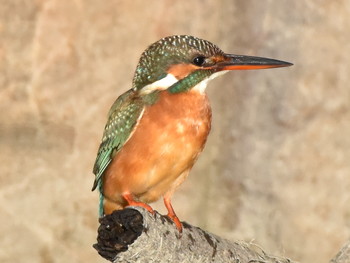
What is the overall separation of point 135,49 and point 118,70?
0.50 ft

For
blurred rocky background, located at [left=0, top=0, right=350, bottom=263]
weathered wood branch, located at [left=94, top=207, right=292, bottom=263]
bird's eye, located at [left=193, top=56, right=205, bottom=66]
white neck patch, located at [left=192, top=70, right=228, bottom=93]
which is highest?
blurred rocky background, located at [left=0, top=0, right=350, bottom=263]

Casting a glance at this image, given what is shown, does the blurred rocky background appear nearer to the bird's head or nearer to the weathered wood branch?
the bird's head

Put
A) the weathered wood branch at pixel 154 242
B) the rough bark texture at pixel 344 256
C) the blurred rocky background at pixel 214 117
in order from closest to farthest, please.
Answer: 1. the weathered wood branch at pixel 154 242
2. the rough bark texture at pixel 344 256
3. the blurred rocky background at pixel 214 117

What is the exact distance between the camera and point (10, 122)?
5340mm

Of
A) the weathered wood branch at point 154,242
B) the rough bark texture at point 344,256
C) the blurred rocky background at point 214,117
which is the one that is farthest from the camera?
the blurred rocky background at point 214,117

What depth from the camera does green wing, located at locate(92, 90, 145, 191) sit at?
11.3ft

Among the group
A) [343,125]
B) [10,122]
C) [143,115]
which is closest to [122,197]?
[143,115]

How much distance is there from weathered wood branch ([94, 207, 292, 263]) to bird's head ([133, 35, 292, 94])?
557 millimetres

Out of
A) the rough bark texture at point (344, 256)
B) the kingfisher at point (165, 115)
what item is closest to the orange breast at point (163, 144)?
the kingfisher at point (165, 115)

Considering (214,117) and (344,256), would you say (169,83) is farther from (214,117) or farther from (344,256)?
(214,117)

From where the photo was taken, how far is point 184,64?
3.43 meters

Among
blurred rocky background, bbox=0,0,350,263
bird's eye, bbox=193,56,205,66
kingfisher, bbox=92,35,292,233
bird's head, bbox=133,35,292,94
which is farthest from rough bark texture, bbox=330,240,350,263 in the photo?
blurred rocky background, bbox=0,0,350,263

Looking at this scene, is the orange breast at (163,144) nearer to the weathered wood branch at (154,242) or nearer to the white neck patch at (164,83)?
the white neck patch at (164,83)

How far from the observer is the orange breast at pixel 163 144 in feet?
11.1
